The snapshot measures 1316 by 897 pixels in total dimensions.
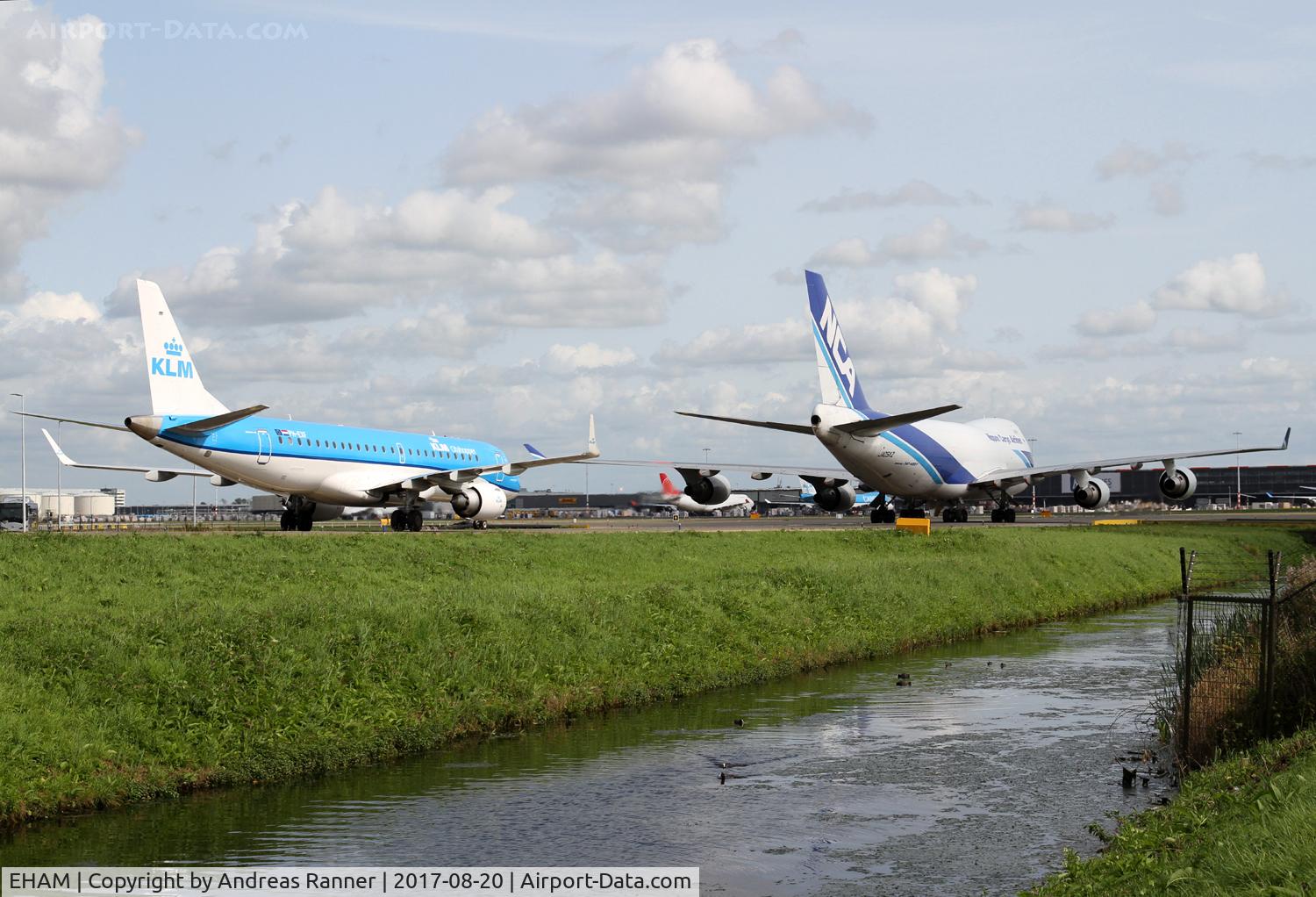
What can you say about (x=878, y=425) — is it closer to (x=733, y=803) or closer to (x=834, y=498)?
(x=834, y=498)

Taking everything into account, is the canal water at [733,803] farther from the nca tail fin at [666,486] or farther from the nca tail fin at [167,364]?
the nca tail fin at [666,486]

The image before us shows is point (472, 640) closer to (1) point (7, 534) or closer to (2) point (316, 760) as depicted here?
(2) point (316, 760)

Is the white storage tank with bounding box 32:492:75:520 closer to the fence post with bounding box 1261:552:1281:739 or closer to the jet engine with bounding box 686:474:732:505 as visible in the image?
the jet engine with bounding box 686:474:732:505

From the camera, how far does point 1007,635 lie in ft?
118

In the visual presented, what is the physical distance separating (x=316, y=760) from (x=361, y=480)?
105 ft

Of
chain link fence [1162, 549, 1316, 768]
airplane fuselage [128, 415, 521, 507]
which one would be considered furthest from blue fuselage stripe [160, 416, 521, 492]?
chain link fence [1162, 549, 1316, 768]

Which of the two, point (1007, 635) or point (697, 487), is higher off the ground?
point (697, 487)

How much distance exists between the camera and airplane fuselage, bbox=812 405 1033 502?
181ft

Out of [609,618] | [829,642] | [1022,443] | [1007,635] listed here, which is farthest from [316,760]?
[1022,443]

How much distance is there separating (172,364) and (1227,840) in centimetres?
3953

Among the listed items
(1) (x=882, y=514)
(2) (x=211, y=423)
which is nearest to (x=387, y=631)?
(2) (x=211, y=423)

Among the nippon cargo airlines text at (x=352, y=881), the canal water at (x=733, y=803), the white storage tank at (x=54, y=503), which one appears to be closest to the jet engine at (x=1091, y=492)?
the canal water at (x=733, y=803)

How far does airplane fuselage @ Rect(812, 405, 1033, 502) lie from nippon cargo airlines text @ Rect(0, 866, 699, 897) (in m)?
42.4

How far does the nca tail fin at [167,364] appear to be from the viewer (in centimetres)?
4262
